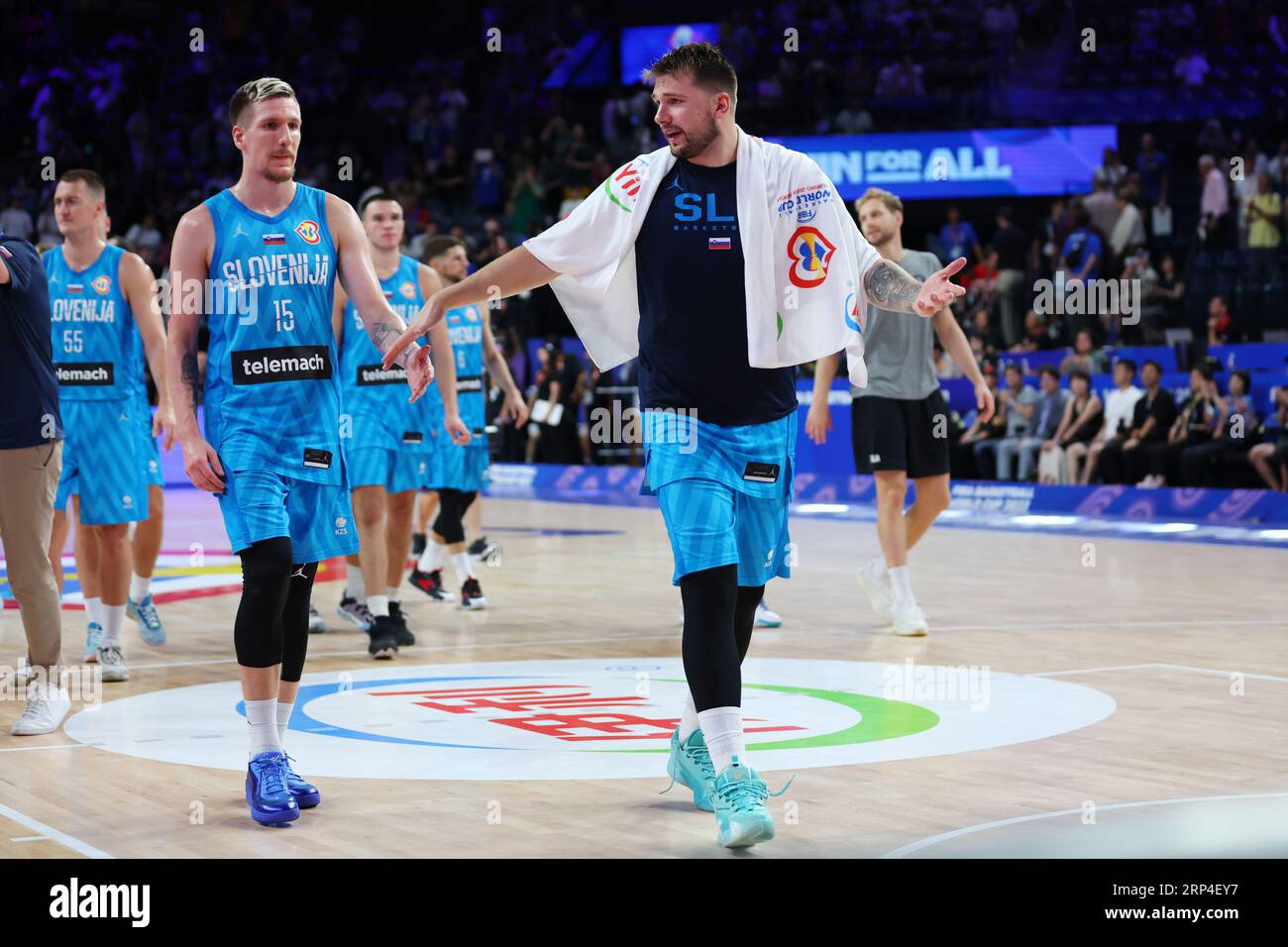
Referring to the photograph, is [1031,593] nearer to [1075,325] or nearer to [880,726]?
[880,726]

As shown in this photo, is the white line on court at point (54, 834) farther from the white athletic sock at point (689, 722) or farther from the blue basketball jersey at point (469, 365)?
the blue basketball jersey at point (469, 365)

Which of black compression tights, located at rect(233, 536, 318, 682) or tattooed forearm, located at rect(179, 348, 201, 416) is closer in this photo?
black compression tights, located at rect(233, 536, 318, 682)

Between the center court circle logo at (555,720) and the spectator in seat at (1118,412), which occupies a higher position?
the spectator in seat at (1118,412)

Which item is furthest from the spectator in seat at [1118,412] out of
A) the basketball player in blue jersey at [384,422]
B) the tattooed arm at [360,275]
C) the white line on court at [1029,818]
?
the tattooed arm at [360,275]

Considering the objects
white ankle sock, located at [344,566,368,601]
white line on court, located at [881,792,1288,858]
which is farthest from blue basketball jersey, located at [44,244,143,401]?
white line on court, located at [881,792,1288,858]

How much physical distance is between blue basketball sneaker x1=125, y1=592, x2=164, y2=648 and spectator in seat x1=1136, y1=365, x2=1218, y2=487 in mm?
9499

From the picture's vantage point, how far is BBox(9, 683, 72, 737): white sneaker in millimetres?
6207

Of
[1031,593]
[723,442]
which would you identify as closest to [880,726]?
[723,442]

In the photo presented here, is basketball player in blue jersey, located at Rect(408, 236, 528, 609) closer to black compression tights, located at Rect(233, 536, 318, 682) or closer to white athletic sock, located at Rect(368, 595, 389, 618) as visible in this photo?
white athletic sock, located at Rect(368, 595, 389, 618)

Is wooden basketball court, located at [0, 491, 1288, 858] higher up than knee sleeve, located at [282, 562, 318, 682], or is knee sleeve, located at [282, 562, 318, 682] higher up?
knee sleeve, located at [282, 562, 318, 682]

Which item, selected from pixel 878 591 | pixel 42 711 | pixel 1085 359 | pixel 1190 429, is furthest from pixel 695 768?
pixel 1085 359

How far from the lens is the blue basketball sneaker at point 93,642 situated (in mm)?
7898

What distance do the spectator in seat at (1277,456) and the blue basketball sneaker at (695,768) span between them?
413 inches

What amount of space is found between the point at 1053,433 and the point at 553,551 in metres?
5.43
